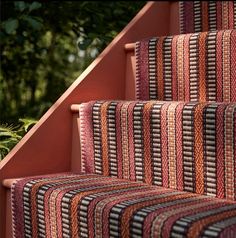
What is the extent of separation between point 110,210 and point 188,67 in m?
0.50

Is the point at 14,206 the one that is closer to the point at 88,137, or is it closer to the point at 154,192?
the point at 88,137

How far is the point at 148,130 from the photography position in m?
1.24

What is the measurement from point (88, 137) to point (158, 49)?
0.31 metres

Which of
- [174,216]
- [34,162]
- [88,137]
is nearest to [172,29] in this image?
[88,137]

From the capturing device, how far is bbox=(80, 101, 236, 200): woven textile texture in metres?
1.11

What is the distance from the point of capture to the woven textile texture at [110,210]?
0.93 m

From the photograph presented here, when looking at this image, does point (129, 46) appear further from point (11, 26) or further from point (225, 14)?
point (11, 26)

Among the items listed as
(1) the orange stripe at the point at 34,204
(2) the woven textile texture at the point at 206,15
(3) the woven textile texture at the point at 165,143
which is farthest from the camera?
(2) the woven textile texture at the point at 206,15

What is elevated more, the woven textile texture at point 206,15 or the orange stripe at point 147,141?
the woven textile texture at point 206,15

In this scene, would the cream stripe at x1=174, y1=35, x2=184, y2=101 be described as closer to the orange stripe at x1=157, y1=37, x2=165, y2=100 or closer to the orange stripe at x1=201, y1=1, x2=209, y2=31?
the orange stripe at x1=157, y1=37, x2=165, y2=100

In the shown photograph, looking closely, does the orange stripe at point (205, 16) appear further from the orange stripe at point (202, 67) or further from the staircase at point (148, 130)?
the orange stripe at point (202, 67)

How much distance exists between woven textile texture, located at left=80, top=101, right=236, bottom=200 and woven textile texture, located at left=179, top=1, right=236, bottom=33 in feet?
1.51

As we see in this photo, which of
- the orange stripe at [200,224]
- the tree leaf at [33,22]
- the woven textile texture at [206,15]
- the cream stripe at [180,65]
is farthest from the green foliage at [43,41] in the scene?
the orange stripe at [200,224]

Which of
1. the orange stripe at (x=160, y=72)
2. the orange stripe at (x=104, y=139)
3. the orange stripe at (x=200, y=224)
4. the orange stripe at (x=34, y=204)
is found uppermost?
the orange stripe at (x=160, y=72)
